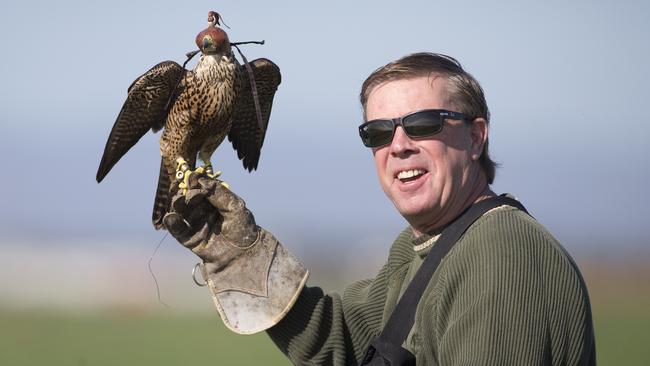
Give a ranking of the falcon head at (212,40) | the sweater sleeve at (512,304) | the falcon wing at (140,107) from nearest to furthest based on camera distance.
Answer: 1. the sweater sleeve at (512,304)
2. the falcon head at (212,40)
3. the falcon wing at (140,107)

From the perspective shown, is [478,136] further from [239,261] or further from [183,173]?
[183,173]

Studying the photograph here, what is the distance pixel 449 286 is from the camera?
295cm

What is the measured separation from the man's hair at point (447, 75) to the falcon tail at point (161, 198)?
1.75 m

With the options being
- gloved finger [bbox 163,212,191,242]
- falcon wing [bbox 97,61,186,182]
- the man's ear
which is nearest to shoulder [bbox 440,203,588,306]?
the man's ear

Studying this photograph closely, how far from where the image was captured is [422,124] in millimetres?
3229

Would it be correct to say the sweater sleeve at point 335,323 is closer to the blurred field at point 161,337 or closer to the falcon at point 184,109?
the falcon at point 184,109

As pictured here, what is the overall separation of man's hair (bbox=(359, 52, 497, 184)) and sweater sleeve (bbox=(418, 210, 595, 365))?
18.5 inches

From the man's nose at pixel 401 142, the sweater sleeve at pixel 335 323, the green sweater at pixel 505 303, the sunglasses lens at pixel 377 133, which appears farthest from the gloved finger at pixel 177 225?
the green sweater at pixel 505 303

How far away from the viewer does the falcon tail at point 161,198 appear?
4883mm

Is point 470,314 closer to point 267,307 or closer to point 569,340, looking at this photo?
point 569,340

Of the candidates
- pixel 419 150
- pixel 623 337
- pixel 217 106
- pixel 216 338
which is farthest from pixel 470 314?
pixel 216 338

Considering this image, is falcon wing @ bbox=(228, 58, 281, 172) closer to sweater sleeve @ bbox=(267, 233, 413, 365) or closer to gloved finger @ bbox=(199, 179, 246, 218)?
gloved finger @ bbox=(199, 179, 246, 218)

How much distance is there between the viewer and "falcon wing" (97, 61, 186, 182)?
4.98 meters

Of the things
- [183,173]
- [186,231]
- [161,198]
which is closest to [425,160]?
[186,231]
